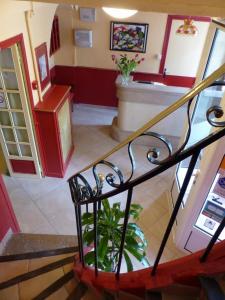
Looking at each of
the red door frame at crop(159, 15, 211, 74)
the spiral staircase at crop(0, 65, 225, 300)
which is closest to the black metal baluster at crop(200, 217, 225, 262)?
the spiral staircase at crop(0, 65, 225, 300)

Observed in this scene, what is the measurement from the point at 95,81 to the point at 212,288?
5.40 m

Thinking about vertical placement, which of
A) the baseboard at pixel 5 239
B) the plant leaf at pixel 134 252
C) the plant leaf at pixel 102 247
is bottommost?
the baseboard at pixel 5 239

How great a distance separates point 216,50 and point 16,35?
2157mm

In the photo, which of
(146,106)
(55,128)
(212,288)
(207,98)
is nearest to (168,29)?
(146,106)

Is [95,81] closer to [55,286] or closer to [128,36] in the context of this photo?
[128,36]

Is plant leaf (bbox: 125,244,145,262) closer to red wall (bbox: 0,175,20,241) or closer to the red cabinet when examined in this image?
red wall (bbox: 0,175,20,241)

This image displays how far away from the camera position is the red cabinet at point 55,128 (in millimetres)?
3181

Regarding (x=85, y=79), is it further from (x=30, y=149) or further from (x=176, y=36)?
(x=30, y=149)

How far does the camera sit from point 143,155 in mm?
4398

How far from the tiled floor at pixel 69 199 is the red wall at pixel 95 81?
159 cm

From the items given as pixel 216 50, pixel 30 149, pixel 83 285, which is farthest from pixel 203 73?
pixel 30 149

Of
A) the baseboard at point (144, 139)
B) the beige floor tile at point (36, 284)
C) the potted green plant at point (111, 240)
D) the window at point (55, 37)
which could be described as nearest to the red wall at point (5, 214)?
the beige floor tile at point (36, 284)

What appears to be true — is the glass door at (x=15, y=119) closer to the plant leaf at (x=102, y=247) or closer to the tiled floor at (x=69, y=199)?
the tiled floor at (x=69, y=199)

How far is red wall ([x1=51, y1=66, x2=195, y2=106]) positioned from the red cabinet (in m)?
2.08
